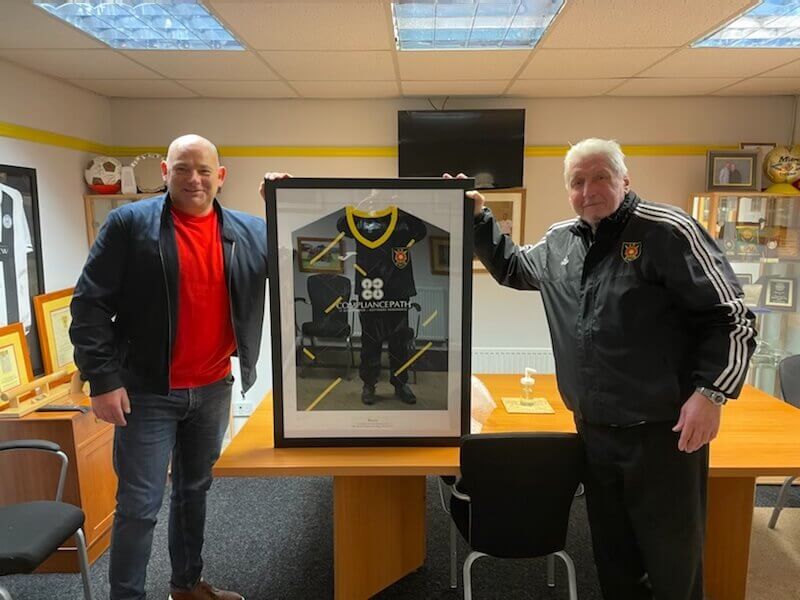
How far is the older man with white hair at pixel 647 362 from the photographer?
4.94 ft

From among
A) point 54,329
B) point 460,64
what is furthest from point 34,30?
point 460,64

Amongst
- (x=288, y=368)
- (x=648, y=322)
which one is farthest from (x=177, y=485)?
(x=648, y=322)

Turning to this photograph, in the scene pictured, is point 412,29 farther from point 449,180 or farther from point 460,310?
point 460,310

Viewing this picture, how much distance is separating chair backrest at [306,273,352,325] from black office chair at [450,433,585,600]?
56cm

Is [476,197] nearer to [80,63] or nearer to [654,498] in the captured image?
[654,498]

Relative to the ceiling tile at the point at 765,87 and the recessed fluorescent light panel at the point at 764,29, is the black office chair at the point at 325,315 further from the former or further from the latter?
the ceiling tile at the point at 765,87

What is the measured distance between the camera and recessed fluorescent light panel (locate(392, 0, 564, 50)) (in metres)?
2.36

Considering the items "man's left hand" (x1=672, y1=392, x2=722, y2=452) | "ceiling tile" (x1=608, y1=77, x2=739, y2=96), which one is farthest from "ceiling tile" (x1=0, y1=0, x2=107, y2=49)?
"ceiling tile" (x1=608, y1=77, x2=739, y2=96)

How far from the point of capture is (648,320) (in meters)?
1.57

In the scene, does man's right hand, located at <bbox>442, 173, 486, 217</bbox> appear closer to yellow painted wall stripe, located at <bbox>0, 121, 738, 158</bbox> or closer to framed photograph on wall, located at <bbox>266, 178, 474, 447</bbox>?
framed photograph on wall, located at <bbox>266, 178, 474, 447</bbox>

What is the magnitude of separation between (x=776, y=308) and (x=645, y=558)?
10.3 ft

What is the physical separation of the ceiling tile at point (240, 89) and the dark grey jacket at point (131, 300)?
1.90 meters

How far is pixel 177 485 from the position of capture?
6.86ft

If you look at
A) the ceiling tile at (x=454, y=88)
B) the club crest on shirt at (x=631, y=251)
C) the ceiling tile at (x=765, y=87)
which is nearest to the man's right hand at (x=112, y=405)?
the club crest on shirt at (x=631, y=251)
